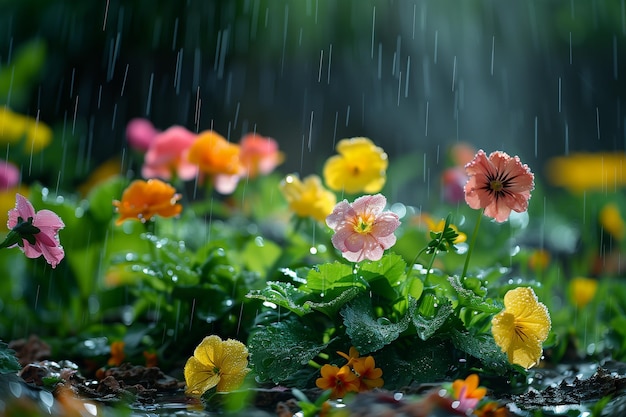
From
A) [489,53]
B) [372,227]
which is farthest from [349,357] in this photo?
[489,53]

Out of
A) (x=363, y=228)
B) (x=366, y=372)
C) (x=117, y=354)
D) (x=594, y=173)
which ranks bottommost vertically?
(x=117, y=354)

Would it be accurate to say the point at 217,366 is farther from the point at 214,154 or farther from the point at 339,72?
the point at 339,72

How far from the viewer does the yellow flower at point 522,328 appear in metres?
1.28

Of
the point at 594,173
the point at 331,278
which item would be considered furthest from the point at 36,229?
the point at 594,173

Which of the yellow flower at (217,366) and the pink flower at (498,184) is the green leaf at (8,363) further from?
the pink flower at (498,184)

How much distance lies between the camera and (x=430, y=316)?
137cm

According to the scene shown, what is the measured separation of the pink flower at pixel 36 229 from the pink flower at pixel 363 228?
1.52 ft

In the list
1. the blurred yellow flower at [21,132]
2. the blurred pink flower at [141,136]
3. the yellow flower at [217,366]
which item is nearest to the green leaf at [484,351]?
the yellow flower at [217,366]

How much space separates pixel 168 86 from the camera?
5461mm

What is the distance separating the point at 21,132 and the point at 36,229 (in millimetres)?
1951

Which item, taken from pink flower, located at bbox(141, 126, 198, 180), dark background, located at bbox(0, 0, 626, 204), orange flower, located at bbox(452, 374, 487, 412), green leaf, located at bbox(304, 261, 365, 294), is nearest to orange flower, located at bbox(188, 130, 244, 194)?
pink flower, located at bbox(141, 126, 198, 180)

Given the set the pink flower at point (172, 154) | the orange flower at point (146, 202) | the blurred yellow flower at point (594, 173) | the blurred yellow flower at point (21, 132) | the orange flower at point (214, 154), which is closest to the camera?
the orange flower at point (146, 202)

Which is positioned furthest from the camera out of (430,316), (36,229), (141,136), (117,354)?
(141,136)

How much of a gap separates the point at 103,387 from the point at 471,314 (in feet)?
2.23
